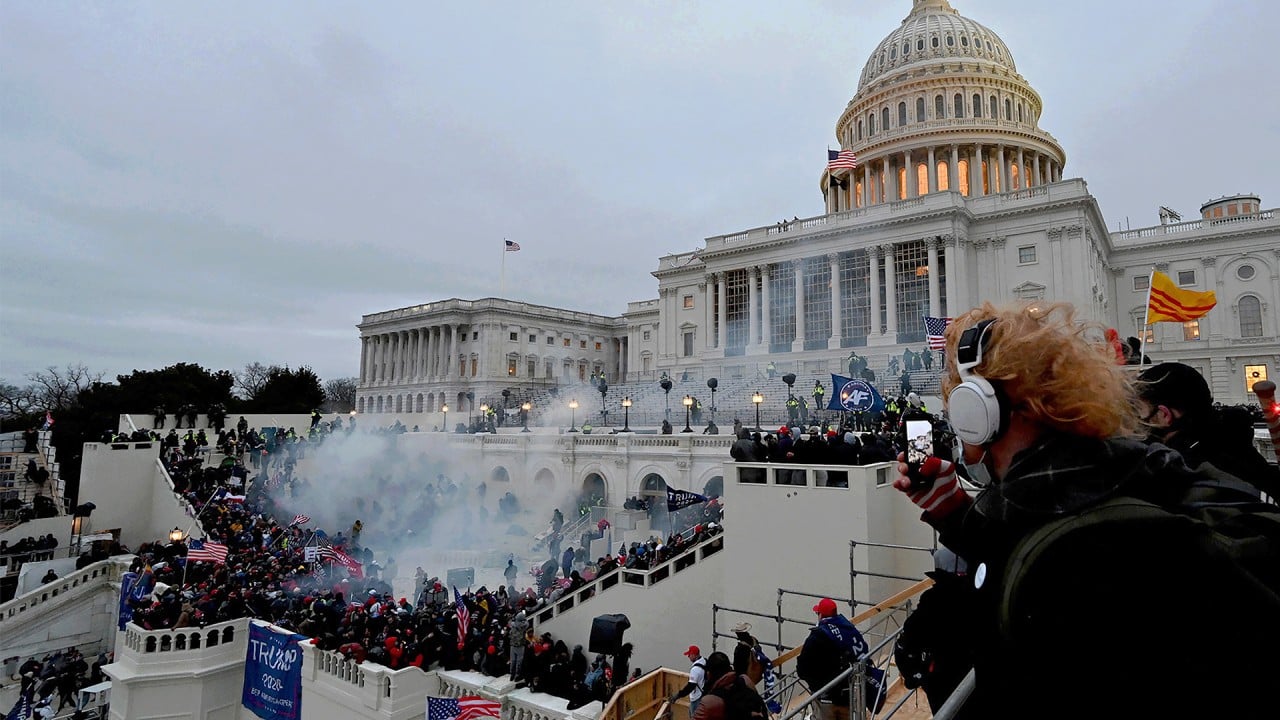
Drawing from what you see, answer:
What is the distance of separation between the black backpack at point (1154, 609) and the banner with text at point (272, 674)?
16.6 metres

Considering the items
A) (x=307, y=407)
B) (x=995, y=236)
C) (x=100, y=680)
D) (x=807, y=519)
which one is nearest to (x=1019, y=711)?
(x=807, y=519)

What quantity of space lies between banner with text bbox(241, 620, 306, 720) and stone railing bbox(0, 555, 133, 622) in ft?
33.4

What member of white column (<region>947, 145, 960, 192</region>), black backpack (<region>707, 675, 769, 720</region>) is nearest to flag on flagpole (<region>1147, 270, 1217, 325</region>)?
black backpack (<region>707, 675, 769, 720</region>)

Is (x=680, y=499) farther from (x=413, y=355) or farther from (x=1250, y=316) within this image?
(x=413, y=355)

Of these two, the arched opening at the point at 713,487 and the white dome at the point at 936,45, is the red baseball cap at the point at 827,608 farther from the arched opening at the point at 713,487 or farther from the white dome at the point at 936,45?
the white dome at the point at 936,45

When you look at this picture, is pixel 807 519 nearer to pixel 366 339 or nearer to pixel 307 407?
pixel 307 407

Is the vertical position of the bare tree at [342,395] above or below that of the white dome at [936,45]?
below

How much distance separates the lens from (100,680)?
20.9m

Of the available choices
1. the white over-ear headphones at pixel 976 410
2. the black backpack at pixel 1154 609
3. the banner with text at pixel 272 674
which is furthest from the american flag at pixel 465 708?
the black backpack at pixel 1154 609

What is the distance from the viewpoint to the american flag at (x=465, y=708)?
37.1 feet

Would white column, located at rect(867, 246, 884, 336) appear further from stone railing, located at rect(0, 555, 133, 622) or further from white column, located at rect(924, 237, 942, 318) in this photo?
stone railing, located at rect(0, 555, 133, 622)

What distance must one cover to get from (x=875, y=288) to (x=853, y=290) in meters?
2.43

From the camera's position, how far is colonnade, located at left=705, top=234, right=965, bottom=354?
45188 mm

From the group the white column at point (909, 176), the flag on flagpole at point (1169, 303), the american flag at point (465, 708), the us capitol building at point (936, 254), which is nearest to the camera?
the american flag at point (465, 708)
